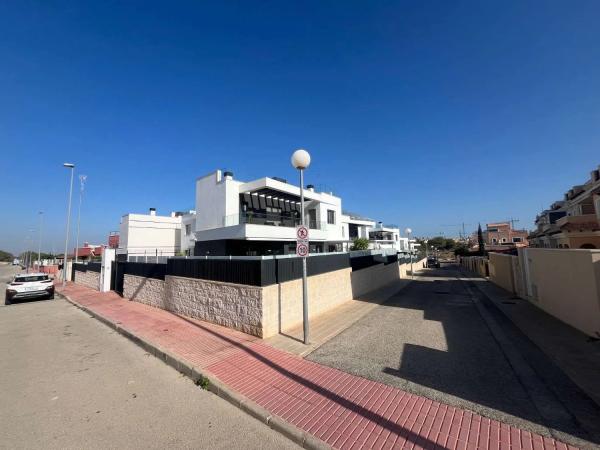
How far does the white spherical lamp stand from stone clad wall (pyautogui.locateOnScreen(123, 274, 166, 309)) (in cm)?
792

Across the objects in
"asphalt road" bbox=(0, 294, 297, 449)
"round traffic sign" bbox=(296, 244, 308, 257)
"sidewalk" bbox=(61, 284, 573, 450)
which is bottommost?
"asphalt road" bbox=(0, 294, 297, 449)

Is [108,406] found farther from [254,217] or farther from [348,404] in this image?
[254,217]

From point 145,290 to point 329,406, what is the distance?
11.2 m

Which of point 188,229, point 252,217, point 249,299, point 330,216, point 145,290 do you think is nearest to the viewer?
point 249,299

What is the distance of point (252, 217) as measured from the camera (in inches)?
720

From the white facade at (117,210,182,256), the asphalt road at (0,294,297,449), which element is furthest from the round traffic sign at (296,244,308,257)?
the white facade at (117,210,182,256)

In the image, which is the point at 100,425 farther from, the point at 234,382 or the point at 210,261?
the point at 210,261

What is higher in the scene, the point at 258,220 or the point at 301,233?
the point at 258,220

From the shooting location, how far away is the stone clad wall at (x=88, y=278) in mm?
18519

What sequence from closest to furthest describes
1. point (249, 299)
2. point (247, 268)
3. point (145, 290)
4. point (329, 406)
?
1. point (329, 406)
2. point (249, 299)
3. point (247, 268)
4. point (145, 290)

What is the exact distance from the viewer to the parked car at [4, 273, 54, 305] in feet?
47.7

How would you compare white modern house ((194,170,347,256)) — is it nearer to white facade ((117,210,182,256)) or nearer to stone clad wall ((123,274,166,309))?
stone clad wall ((123,274,166,309))

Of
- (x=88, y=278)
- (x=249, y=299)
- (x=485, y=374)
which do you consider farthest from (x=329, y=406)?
(x=88, y=278)

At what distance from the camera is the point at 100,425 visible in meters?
3.60
